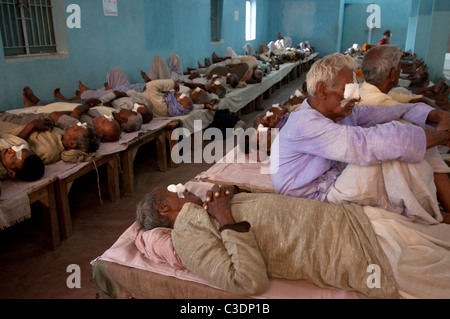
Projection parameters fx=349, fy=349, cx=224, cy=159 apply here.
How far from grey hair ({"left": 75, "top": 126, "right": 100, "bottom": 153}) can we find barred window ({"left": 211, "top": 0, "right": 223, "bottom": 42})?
859cm

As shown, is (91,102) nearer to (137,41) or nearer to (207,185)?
(207,185)

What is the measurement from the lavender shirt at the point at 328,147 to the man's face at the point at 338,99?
8 cm

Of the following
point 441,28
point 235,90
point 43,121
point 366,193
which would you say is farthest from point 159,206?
point 441,28

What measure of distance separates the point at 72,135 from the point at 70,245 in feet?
3.52

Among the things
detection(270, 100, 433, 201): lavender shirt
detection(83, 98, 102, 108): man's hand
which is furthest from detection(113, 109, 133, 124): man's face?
detection(270, 100, 433, 201): lavender shirt

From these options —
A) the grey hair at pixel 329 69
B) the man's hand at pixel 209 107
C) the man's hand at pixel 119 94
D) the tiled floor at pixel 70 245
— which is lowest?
the tiled floor at pixel 70 245

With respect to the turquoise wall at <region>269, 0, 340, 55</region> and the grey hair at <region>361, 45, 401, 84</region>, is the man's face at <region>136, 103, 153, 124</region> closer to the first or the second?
the grey hair at <region>361, 45, 401, 84</region>

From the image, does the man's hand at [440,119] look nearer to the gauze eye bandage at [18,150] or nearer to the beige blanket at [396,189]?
the beige blanket at [396,189]

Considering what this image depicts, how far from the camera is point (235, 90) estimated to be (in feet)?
24.7

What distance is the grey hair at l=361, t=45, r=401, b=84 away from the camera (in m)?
2.63

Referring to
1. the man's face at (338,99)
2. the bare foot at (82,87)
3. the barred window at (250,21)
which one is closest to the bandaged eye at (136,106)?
the bare foot at (82,87)

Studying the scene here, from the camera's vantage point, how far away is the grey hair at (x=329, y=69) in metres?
1.93

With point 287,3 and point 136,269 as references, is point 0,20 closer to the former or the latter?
point 136,269

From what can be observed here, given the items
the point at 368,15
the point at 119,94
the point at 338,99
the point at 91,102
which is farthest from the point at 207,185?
the point at 368,15
